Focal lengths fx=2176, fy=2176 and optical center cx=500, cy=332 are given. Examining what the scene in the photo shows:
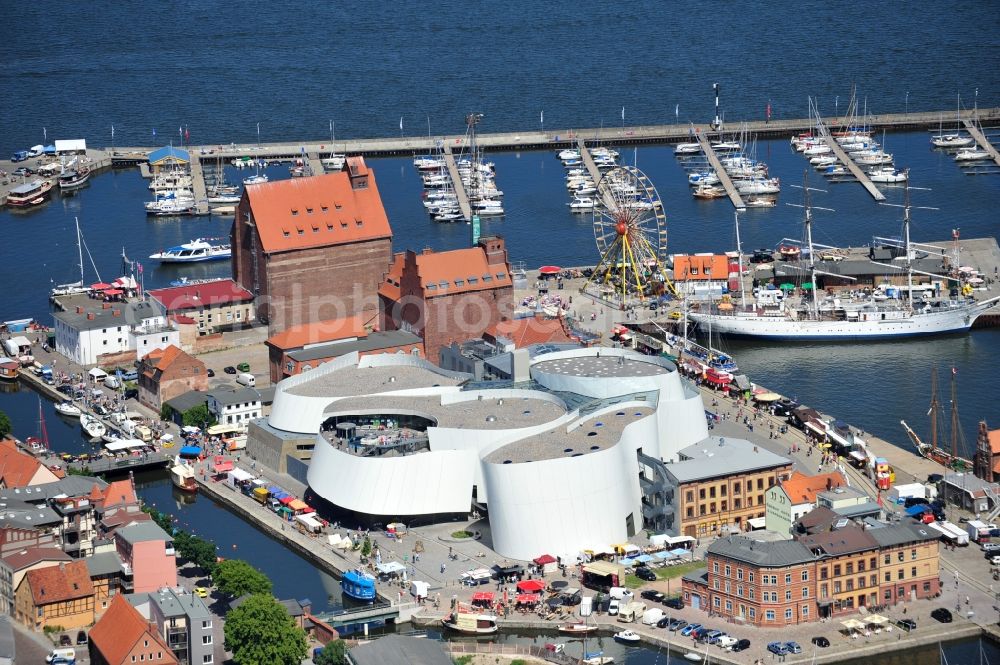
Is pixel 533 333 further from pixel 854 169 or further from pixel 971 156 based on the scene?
pixel 971 156

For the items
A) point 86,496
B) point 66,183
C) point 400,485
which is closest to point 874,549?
Result: point 400,485

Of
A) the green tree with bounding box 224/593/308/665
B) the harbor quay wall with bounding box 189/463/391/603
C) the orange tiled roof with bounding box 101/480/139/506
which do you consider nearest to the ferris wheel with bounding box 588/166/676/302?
the harbor quay wall with bounding box 189/463/391/603

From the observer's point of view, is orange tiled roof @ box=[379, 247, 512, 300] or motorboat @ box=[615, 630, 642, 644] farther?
orange tiled roof @ box=[379, 247, 512, 300]

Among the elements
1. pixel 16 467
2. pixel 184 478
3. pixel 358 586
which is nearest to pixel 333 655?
pixel 358 586

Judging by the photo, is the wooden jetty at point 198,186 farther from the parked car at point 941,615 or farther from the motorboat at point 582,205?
the parked car at point 941,615

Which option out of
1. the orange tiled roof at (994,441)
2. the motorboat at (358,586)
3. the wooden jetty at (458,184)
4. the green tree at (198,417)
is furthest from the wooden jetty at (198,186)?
the orange tiled roof at (994,441)

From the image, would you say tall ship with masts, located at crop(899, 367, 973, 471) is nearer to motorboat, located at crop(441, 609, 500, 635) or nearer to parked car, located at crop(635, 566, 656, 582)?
parked car, located at crop(635, 566, 656, 582)

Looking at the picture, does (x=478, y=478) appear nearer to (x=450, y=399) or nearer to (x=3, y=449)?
(x=450, y=399)
